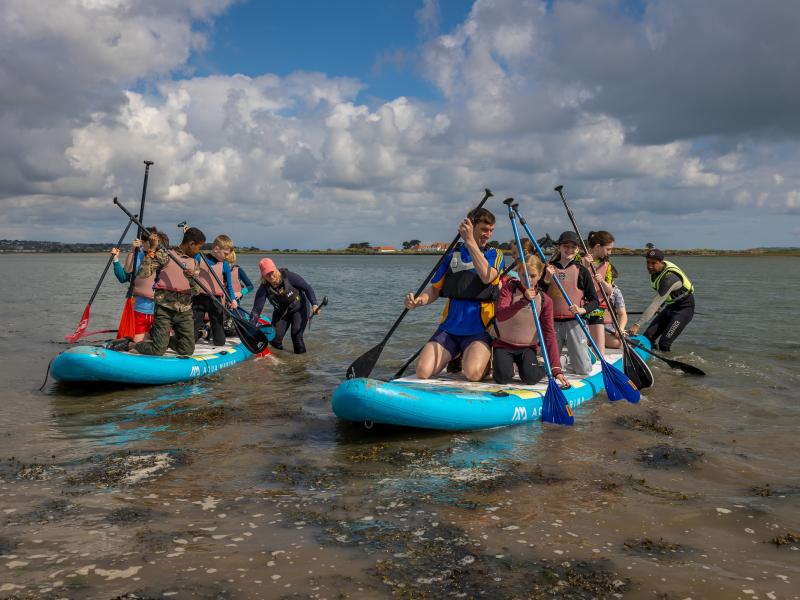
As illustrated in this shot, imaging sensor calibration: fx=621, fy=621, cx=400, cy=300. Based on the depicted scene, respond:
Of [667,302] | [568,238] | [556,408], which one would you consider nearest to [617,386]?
[556,408]

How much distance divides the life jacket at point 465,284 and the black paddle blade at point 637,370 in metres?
2.73

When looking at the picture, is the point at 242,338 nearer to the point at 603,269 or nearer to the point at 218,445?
the point at 218,445

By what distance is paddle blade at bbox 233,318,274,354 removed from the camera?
1062 cm

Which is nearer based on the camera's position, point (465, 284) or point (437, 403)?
point (437, 403)

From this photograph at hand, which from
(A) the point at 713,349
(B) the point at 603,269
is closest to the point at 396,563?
(B) the point at 603,269

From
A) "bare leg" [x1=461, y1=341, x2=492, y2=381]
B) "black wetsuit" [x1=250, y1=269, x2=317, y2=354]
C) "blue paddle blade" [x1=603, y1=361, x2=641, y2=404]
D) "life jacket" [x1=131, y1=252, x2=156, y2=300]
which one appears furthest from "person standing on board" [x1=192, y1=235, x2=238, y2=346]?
"blue paddle blade" [x1=603, y1=361, x2=641, y2=404]

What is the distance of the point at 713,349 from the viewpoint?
12922 millimetres

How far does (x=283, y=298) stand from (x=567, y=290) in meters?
5.18

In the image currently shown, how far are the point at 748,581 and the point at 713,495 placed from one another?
4.67ft

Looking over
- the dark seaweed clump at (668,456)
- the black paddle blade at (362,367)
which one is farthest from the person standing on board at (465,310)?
the dark seaweed clump at (668,456)

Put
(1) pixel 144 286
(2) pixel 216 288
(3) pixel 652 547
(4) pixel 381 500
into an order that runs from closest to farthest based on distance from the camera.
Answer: (3) pixel 652 547
(4) pixel 381 500
(1) pixel 144 286
(2) pixel 216 288

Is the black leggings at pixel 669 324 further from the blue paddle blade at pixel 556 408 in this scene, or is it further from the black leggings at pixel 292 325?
the black leggings at pixel 292 325

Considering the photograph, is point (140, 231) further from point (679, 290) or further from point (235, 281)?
point (679, 290)

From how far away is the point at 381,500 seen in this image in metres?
4.65
